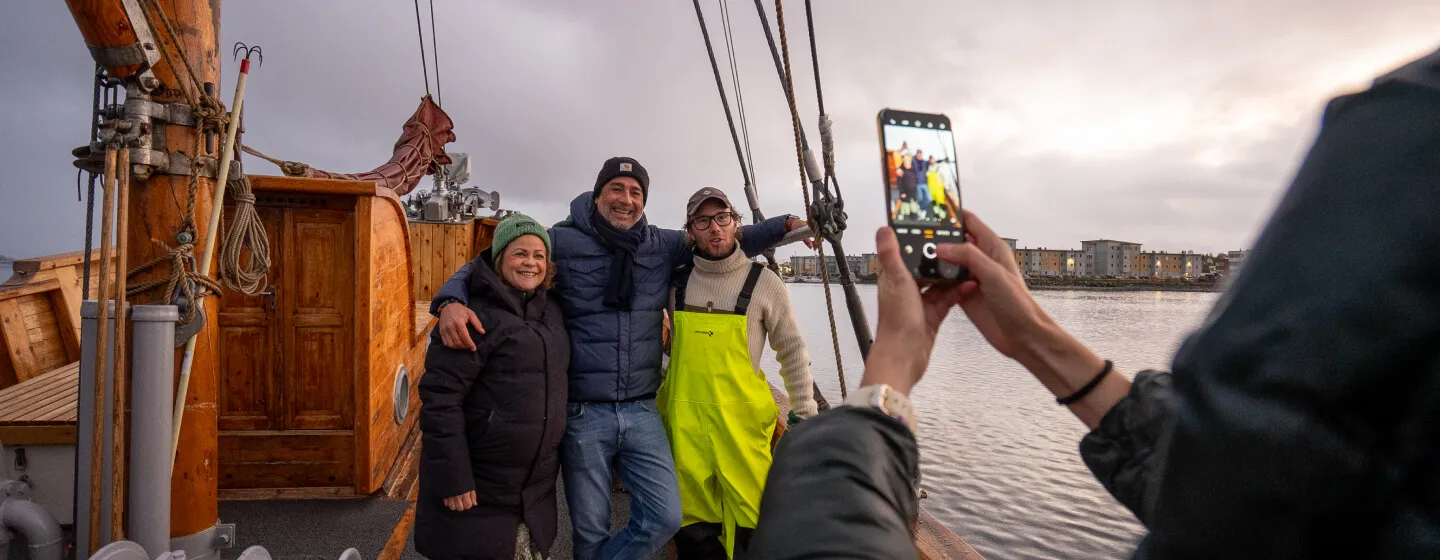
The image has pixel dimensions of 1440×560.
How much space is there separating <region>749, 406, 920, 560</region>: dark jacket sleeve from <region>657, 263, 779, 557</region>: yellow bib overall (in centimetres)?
209

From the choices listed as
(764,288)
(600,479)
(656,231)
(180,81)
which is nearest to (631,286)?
(656,231)

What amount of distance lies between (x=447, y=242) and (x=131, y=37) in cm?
585

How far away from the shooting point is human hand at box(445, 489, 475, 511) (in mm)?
2332

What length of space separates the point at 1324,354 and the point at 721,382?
2423 mm

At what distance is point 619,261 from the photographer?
272cm

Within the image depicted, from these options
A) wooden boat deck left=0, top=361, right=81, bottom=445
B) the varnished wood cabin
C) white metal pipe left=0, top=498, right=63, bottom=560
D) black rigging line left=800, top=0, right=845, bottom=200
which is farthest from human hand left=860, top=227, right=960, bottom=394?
the varnished wood cabin

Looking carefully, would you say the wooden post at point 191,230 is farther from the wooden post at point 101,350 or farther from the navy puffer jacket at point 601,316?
the navy puffer jacket at point 601,316

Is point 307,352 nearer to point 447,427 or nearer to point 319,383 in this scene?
point 319,383

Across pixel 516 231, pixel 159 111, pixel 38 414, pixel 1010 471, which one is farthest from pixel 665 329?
pixel 1010 471

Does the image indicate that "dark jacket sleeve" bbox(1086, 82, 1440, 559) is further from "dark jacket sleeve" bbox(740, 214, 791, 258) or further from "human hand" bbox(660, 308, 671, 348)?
"dark jacket sleeve" bbox(740, 214, 791, 258)

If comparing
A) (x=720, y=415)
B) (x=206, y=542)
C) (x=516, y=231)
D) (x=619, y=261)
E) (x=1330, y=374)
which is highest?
(x=516, y=231)

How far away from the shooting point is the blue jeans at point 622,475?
8.51ft

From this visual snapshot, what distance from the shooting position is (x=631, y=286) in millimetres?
2717

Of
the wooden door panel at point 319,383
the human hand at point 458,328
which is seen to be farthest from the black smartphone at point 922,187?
the wooden door panel at point 319,383
